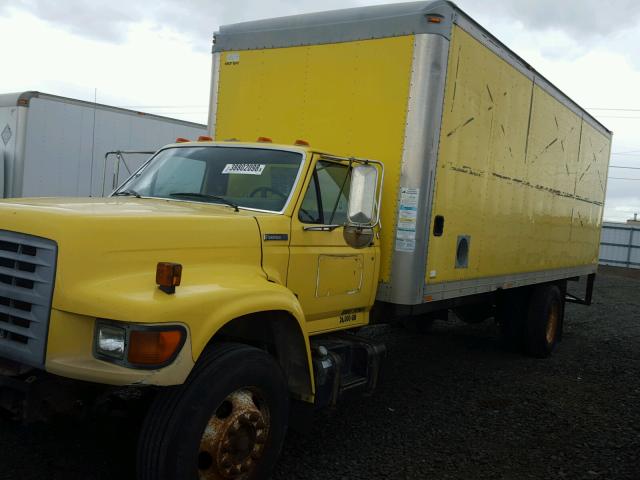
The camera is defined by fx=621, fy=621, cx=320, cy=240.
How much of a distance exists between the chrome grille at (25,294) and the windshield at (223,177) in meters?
1.33

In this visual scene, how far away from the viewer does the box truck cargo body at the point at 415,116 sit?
477 centimetres

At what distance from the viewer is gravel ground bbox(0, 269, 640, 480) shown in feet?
12.9

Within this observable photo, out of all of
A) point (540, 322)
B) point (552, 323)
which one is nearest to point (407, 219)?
point (540, 322)

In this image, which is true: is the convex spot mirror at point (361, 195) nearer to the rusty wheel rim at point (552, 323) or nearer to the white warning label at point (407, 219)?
the white warning label at point (407, 219)

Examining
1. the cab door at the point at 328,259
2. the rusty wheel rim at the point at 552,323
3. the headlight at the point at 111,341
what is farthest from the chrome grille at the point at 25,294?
the rusty wheel rim at the point at 552,323

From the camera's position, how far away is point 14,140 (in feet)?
35.8

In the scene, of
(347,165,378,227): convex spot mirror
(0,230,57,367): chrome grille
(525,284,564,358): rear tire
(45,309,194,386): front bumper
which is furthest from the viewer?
(525,284,564,358): rear tire

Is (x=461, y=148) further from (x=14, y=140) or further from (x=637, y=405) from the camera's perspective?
(x=14, y=140)

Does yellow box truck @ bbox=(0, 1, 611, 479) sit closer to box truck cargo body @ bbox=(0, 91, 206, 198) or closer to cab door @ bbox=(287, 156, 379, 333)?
cab door @ bbox=(287, 156, 379, 333)

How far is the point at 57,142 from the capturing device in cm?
1130

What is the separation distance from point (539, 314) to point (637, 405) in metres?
1.84

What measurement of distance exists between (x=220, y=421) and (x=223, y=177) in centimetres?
178

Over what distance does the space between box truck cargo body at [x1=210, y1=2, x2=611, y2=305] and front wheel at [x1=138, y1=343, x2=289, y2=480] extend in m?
1.70

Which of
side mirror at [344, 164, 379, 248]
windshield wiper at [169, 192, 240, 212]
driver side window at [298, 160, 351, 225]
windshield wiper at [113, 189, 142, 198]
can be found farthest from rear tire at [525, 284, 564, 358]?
windshield wiper at [113, 189, 142, 198]
